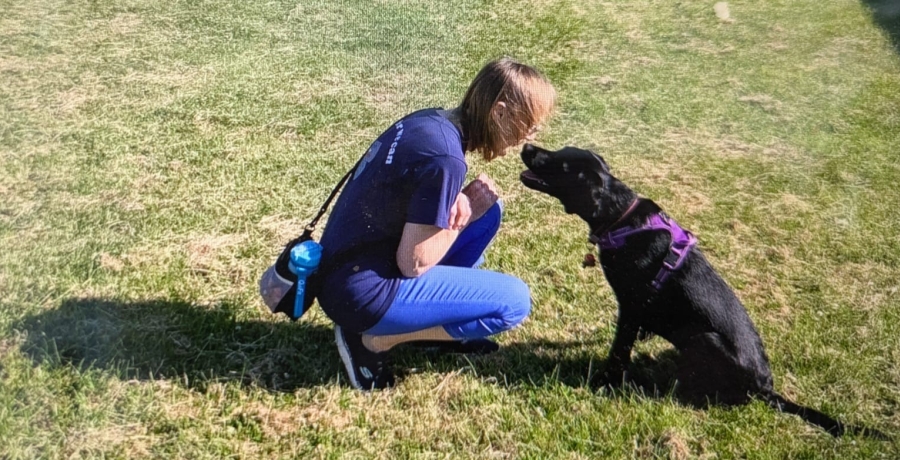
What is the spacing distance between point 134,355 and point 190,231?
3.49 ft

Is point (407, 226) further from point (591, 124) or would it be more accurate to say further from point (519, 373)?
point (591, 124)

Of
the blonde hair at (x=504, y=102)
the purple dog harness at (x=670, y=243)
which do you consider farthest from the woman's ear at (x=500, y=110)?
the purple dog harness at (x=670, y=243)

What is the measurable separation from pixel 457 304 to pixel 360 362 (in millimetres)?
448

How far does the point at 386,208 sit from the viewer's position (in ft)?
7.79

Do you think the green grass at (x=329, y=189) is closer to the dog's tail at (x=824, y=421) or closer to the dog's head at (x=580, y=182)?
the dog's tail at (x=824, y=421)

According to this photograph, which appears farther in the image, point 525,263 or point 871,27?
point 871,27

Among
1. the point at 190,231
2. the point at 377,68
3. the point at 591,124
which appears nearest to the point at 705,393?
the point at 190,231

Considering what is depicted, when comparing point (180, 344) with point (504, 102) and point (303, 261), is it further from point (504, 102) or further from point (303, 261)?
point (504, 102)

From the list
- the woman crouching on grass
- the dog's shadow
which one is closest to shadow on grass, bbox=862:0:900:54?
the dog's shadow

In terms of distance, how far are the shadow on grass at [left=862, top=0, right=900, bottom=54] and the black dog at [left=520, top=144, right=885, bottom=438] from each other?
591 cm

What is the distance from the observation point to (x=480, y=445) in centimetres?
247

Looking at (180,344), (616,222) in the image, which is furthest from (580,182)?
(180,344)

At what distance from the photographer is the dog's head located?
9.34 ft

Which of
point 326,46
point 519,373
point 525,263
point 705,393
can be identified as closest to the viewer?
point 705,393
